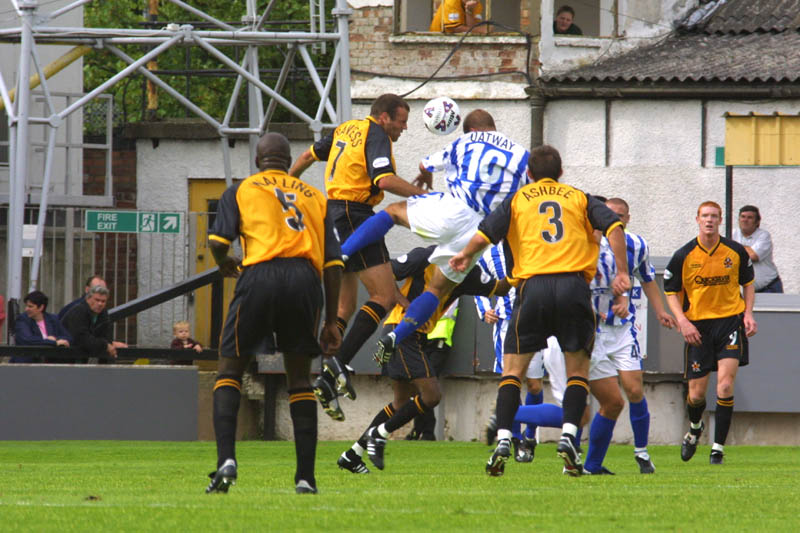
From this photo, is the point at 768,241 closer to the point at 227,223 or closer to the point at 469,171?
the point at 469,171

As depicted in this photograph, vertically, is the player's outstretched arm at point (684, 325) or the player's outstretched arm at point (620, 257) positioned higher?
the player's outstretched arm at point (620, 257)

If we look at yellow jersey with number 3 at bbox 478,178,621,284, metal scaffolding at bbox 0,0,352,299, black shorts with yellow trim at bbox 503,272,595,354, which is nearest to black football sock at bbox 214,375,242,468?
black shorts with yellow trim at bbox 503,272,595,354

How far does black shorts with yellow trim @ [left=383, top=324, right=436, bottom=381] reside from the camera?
1290 centimetres

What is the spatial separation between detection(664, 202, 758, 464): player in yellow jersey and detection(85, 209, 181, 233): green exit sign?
820cm

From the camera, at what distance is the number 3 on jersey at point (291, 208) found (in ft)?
27.4

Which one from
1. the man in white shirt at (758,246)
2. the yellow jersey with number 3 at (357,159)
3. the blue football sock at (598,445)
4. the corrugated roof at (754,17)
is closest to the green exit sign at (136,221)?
the man in white shirt at (758,246)

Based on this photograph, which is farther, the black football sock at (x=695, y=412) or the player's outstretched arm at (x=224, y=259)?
the black football sock at (x=695, y=412)

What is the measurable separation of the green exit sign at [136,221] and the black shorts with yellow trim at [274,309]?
12.0m

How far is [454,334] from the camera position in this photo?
20.0 meters

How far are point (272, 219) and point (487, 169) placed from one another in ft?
13.4

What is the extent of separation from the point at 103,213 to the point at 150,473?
893 cm

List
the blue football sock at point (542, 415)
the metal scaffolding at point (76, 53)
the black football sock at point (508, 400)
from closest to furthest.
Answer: the black football sock at point (508, 400), the blue football sock at point (542, 415), the metal scaffolding at point (76, 53)

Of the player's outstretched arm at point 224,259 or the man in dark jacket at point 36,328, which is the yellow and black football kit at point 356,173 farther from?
the man in dark jacket at point 36,328

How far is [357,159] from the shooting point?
12305 millimetres
